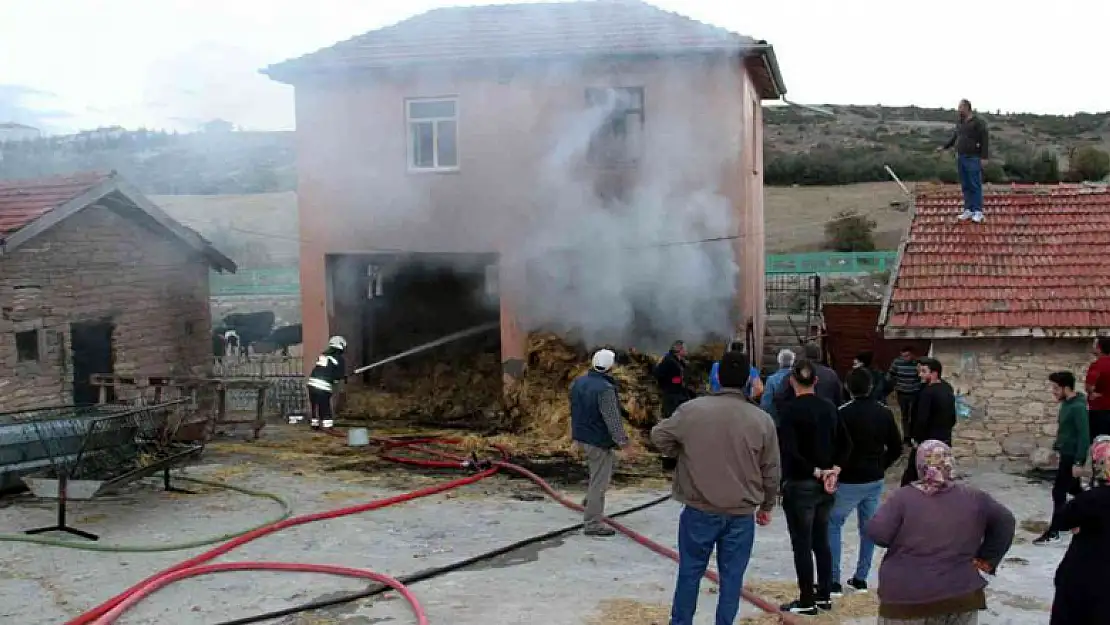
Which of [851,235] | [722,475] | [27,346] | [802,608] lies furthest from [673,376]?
[851,235]

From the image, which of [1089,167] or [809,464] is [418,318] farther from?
[1089,167]

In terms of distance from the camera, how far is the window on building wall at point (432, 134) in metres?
16.8

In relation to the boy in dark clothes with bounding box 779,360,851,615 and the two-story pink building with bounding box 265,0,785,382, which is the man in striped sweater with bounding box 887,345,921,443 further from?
the boy in dark clothes with bounding box 779,360,851,615

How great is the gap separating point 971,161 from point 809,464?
9427 millimetres

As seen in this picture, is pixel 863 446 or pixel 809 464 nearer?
pixel 809 464

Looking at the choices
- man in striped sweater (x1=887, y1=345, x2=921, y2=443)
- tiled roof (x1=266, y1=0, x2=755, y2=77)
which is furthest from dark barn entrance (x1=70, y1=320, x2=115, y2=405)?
man in striped sweater (x1=887, y1=345, x2=921, y2=443)

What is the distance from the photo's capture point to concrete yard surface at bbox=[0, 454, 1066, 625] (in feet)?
23.7

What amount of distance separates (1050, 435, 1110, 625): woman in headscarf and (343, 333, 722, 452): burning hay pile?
28.7 feet

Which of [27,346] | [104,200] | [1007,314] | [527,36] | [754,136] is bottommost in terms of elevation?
[27,346]

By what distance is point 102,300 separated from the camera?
15.1 meters

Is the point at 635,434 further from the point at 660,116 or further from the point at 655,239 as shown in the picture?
the point at 660,116

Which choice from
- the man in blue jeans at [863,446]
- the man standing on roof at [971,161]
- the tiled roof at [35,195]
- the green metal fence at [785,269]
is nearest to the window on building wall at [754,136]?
the man standing on roof at [971,161]

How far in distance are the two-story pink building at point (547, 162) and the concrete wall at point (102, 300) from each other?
6.69 ft

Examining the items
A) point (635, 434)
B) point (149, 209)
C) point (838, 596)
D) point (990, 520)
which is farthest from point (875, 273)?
point (990, 520)
